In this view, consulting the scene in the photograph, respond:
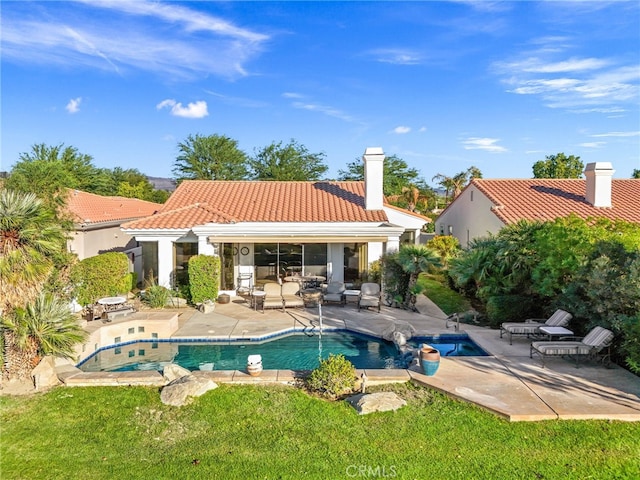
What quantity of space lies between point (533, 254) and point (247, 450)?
51.8ft

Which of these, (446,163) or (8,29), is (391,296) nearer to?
(8,29)

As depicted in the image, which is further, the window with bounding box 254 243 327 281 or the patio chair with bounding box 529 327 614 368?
the window with bounding box 254 243 327 281

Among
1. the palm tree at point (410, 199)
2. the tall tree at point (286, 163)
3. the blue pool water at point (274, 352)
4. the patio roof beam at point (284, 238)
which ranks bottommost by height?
the blue pool water at point (274, 352)

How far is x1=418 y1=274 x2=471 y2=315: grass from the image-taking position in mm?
25011

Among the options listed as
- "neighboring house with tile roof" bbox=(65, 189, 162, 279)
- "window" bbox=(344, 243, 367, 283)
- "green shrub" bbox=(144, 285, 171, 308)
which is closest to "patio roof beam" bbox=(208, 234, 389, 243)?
"window" bbox=(344, 243, 367, 283)

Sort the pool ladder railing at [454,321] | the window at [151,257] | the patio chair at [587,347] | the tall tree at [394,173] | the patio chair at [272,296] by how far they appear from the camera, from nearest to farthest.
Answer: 1. the patio chair at [587,347]
2. the pool ladder railing at [454,321]
3. the patio chair at [272,296]
4. the window at [151,257]
5. the tall tree at [394,173]

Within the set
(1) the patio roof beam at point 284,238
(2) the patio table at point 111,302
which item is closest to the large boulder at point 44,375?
(2) the patio table at point 111,302

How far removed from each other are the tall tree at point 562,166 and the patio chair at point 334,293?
60692 mm

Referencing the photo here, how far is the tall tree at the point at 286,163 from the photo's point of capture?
7765cm

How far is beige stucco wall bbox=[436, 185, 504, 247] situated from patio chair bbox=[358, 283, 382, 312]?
32.2 feet

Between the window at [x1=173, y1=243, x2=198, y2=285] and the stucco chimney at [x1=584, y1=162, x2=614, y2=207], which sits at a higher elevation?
the stucco chimney at [x1=584, y1=162, x2=614, y2=207]

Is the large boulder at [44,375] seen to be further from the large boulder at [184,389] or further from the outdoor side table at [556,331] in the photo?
the outdoor side table at [556,331]

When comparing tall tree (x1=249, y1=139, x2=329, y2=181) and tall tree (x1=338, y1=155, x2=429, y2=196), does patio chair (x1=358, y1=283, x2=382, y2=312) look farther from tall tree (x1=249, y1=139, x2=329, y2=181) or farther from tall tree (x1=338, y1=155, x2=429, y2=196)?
tall tree (x1=338, y1=155, x2=429, y2=196)

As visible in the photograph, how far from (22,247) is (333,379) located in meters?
10.5
